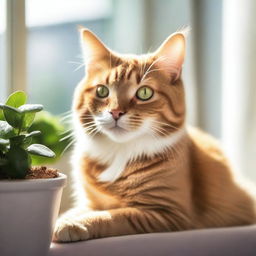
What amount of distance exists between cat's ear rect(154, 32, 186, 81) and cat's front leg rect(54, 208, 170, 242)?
39 cm

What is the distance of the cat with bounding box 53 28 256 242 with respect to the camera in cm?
115

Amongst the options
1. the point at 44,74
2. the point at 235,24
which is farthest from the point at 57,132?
the point at 235,24

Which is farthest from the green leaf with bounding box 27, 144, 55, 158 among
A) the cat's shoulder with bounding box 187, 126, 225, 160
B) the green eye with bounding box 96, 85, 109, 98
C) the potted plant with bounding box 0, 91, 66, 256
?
the cat's shoulder with bounding box 187, 126, 225, 160

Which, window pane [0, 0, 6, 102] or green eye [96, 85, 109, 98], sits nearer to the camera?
green eye [96, 85, 109, 98]

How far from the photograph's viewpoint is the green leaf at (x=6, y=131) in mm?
894

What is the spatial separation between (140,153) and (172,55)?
28 cm

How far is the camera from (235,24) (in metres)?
1.75

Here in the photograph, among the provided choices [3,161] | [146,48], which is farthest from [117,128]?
[146,48]

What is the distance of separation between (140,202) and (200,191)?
22 cm

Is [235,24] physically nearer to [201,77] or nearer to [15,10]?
[201,77]

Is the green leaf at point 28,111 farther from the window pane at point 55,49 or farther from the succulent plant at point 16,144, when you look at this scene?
the window pane at point 55,49

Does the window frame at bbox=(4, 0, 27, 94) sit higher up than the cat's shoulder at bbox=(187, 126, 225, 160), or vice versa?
the window frame at bbox=(4, 0, 27, 94)

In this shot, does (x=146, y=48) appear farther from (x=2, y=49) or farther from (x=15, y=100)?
(x=15, y=100)

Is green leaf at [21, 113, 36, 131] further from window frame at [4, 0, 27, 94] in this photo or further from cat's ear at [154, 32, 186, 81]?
window frame at [4, 0, 27, 94]
